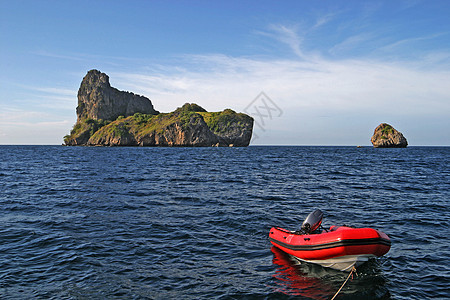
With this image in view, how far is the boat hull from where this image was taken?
8016 mm

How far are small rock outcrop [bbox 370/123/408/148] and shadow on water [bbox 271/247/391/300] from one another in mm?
164444

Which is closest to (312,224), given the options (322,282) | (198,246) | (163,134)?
(322,282)

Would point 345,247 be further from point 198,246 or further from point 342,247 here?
point 198,246

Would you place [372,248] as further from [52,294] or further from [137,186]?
[137,186]

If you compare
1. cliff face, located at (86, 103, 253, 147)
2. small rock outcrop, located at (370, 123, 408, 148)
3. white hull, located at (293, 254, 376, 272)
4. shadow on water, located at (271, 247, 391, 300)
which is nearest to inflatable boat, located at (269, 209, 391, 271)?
white hull, located at (293, 254, 376, 272)

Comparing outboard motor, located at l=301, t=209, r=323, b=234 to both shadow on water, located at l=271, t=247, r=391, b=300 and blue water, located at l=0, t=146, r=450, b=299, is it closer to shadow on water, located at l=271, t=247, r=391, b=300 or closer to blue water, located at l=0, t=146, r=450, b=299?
shadow on water, located at l=271, t=247, r=391, b=300

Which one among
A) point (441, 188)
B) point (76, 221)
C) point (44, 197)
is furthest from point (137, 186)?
point (441, 188)

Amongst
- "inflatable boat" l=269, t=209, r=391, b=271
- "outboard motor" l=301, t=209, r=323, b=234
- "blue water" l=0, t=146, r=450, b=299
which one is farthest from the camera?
"outboard motor" l=301, t=209, r=323, b=234

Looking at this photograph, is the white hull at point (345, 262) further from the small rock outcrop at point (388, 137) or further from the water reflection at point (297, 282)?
the small rock outcrop at point (388, 137)

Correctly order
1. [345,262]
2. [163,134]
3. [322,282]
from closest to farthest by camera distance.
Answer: [322,282] < [345,262] < [163,134]

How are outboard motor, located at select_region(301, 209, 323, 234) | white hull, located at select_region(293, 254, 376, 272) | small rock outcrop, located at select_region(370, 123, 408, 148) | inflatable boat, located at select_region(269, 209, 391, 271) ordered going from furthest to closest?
small rock outcrop, located at select_region(370, 123, 408, 148) → outboard motor, located at select_region(301, 209, 323, 234) → white hull, located at select_region(293, 254, 376, 272) → inflatable boat, located at select_region(269, 209, 391, 271)

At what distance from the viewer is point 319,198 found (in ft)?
61.8

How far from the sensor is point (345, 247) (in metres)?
8.01

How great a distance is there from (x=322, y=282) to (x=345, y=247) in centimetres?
118
